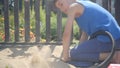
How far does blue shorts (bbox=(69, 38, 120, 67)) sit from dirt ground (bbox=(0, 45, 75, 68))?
139 mm

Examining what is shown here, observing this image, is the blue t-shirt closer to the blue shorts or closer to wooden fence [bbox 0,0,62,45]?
the blue shorts

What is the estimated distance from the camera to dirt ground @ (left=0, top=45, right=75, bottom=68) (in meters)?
4.92

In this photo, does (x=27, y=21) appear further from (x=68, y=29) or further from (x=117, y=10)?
(x=68, y=29)

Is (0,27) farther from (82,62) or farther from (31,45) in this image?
(82,62)

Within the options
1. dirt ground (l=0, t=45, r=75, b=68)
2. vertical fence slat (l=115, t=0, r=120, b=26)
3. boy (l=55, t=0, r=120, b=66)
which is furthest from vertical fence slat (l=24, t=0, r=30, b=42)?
boy (l=55, t=0, r=120, b=66)

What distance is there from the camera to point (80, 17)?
473 centimetres

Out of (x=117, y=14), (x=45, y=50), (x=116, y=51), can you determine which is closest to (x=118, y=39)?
(x=116, y=51)

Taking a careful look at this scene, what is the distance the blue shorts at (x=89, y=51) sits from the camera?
4656 mm

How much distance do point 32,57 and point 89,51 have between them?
0.96 m

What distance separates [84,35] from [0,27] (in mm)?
3133

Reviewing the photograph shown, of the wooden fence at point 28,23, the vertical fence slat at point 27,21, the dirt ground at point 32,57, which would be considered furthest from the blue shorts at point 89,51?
the vertical fence slat at point 27,21

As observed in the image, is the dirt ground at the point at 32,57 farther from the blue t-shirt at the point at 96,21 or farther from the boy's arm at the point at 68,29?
the blue t-shirt at the point at 96,21

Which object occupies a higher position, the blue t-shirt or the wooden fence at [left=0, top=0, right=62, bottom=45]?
the blue t-shirt

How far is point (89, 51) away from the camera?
4.71 m
